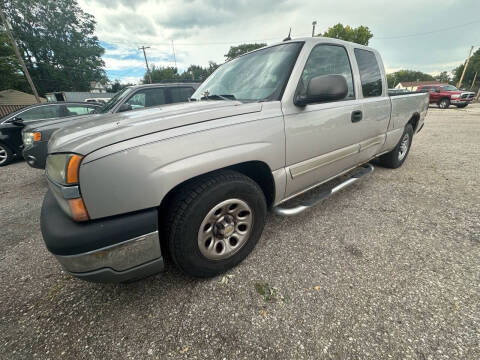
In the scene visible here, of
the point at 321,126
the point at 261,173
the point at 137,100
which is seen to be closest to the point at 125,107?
the point at 137,100

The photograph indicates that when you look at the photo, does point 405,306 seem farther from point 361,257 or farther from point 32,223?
point 32,223

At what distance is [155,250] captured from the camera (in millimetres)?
1274

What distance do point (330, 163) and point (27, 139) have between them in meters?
4.85

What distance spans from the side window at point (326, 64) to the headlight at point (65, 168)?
167cm

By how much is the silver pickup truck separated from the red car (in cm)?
2087

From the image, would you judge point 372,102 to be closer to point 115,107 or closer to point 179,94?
point 179,94

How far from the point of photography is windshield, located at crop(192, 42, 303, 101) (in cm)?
179

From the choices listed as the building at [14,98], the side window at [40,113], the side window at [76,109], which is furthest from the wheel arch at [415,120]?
the building at [14,98]

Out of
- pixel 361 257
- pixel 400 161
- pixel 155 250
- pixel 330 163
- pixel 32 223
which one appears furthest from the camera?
pixel 400 161

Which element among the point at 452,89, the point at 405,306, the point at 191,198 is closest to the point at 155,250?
the point at 191,198

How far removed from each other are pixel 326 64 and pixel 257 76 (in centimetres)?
77

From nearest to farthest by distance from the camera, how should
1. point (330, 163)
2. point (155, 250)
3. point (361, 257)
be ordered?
1. point (155, 250)
2. point (361, 257)
3. point (330, 163)

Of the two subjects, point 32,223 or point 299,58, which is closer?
point 299,58

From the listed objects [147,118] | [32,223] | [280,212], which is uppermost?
[147,118]
